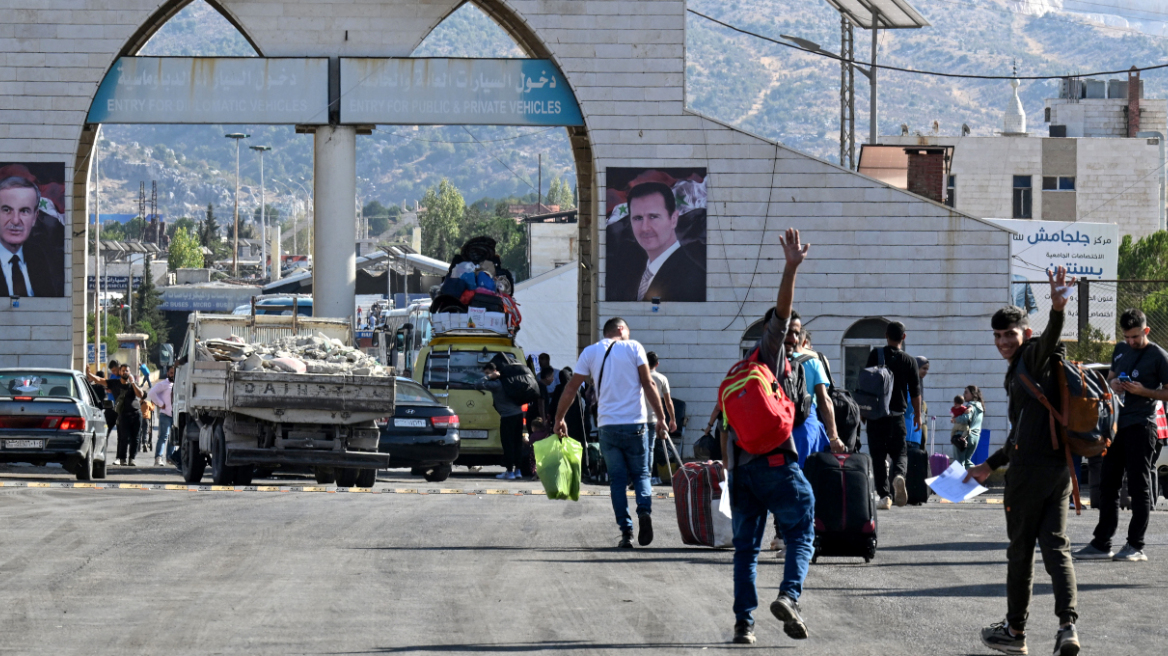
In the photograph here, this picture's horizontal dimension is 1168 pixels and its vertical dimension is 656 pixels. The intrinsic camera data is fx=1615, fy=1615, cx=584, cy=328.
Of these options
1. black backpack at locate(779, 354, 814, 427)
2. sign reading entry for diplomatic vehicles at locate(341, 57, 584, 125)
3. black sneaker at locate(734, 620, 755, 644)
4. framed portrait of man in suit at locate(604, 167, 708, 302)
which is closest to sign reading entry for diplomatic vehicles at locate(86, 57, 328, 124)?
sign reading entry for diplomatic vehicles at locate(341, 57, 584, 125)

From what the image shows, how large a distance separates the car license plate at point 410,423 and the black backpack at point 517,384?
221 cm

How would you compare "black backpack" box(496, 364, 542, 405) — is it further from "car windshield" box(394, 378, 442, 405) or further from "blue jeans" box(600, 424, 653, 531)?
"blue jeans" box(600, 424, 653, 531)

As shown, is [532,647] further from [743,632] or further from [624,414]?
[624,414]

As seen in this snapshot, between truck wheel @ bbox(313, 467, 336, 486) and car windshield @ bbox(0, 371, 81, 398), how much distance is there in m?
3.46

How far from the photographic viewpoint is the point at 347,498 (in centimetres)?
1669

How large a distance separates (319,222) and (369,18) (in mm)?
3878

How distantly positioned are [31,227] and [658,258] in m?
11.3

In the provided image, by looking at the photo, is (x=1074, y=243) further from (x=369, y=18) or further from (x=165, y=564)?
(x=165, y=564)

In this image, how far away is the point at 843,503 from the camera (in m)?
10.6

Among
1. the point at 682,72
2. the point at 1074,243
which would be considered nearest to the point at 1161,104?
the point at 1074,243

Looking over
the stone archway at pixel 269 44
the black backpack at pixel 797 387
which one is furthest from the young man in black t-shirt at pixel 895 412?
the stone archway at pixel 269 44

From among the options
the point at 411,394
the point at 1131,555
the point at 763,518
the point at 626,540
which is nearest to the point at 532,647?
the point at 763,518

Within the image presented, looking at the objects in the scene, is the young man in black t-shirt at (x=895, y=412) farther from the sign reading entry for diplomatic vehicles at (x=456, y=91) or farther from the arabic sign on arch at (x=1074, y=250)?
the arabic sign on arch at (x=1074, y=250)

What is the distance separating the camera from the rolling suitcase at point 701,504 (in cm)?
1152
